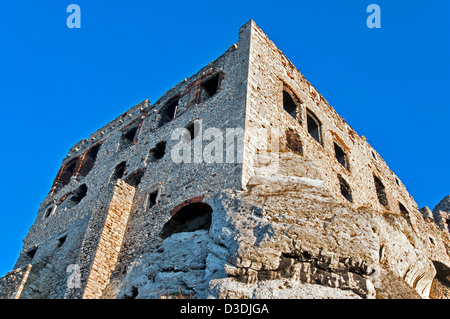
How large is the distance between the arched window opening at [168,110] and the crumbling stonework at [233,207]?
59 mm

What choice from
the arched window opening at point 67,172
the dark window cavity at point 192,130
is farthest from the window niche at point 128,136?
the dark window cavity at point 192,130

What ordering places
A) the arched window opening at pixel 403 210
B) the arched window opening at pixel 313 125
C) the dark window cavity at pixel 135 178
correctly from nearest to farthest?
1. the dark window cavity at pixel 135 178
2. the arched window opening at pixel 313 125
3. the arched window opening at pixel 403 210

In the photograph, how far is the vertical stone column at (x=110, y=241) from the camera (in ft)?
39.9

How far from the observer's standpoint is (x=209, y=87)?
17.3 metres

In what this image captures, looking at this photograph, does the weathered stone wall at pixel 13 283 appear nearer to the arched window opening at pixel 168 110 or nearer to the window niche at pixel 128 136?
the window niche at pixel 128 136

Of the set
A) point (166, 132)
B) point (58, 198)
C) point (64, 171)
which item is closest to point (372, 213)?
point (166, 132)

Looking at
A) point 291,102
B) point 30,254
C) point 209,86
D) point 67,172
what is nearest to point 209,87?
point 209,86

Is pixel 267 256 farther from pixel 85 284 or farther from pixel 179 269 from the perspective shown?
pixel 85 284

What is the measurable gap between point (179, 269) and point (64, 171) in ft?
43.6

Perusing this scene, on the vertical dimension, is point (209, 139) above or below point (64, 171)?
below

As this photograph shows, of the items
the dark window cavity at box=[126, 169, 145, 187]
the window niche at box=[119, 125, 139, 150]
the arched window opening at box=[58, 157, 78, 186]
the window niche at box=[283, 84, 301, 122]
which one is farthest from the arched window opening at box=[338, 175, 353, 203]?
the arched window opening at box=[58, 157, 78, 186]

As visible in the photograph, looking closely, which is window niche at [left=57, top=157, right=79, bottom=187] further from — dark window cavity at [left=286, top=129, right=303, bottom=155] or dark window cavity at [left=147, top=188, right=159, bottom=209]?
dark window cavity at [left=286, top=129, right=303, bottom=155]

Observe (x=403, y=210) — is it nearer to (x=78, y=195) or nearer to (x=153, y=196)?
(x=153, y=196)

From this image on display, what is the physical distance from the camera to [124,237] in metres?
13.7
